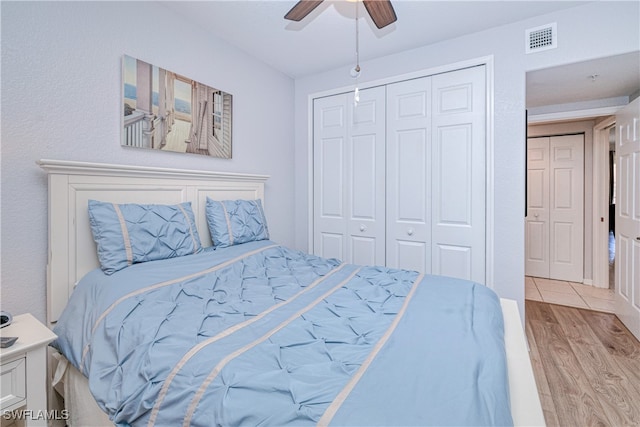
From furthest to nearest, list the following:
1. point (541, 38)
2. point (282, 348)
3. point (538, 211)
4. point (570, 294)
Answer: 1. point (538, 211)
2. point (570, 294)
3. point (541, 38)
4. point (282, 348)

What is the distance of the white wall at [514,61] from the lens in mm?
2145

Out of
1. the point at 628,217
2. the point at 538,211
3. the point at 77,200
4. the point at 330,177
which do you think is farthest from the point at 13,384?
the point at 538,211

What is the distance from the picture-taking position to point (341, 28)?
2.49 m

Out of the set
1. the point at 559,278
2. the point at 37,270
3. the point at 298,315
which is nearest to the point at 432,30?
the point at 298,315

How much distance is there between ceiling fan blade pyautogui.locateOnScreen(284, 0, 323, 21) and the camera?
168cm

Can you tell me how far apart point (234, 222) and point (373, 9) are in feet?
5.42

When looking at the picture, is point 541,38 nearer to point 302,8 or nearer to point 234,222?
point 302,8

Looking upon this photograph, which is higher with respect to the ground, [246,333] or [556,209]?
[556,209]

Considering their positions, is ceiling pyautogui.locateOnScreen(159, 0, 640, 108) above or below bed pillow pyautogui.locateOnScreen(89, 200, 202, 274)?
above

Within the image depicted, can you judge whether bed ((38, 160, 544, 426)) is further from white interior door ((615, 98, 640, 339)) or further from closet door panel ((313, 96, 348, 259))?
white interior door ((615, 98, 640, 339))

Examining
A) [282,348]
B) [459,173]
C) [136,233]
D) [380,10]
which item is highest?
[380,10]

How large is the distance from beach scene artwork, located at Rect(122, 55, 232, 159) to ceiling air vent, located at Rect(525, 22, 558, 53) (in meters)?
2.43

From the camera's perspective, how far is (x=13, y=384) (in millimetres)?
1188

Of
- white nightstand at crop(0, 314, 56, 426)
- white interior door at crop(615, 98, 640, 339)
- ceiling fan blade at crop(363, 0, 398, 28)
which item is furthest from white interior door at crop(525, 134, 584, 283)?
white nightstand at crop(0, 314, 56, 426)
